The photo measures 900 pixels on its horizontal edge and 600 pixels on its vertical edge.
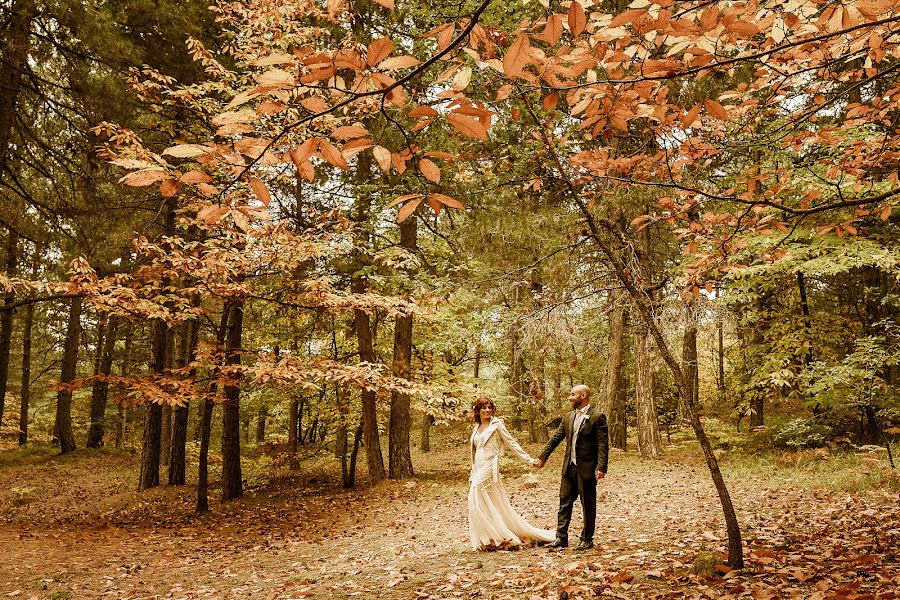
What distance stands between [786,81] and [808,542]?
4.07 meters

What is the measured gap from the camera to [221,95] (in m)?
9.02

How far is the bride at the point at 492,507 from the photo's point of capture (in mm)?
5801

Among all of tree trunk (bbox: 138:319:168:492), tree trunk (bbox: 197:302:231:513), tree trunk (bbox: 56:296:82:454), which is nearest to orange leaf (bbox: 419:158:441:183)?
tree trunk (bbox: 197:302:231:513)

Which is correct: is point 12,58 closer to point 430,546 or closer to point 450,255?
point 450,255

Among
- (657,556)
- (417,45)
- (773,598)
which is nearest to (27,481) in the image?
(417,45)

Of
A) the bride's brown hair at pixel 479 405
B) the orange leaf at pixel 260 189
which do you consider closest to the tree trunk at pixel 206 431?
the bride's brown hair at pixel 479 405

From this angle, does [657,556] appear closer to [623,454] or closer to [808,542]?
[808,542]

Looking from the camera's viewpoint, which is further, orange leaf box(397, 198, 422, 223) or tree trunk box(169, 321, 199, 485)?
tree trunk box(169, 321, 199, 485)

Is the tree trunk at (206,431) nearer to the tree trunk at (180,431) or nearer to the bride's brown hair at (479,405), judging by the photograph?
the tree trunk at (180,431)

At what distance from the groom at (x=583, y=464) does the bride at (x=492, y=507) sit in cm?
34

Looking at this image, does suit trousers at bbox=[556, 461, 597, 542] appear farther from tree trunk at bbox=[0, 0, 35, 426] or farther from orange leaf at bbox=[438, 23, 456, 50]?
tree trunk at bbox=[0, 0, 35, 426]

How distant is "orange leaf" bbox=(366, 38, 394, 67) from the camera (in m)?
1.40

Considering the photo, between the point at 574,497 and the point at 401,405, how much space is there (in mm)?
7438

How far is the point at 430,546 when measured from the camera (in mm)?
6641
